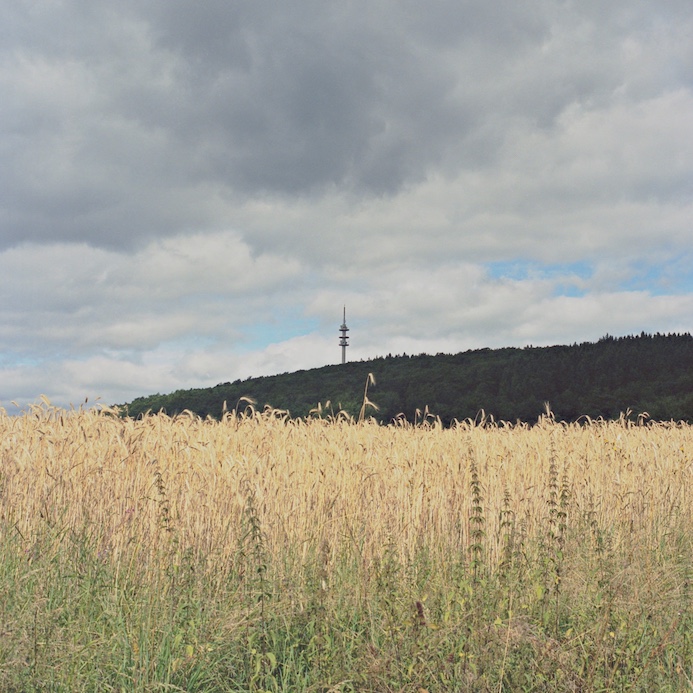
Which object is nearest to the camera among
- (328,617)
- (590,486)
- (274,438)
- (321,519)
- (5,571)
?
(328,617)

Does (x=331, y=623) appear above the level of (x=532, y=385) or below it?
below

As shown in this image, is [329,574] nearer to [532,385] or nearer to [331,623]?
[331,623]

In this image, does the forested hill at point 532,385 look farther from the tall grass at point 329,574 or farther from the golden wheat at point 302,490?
the tall grass at point 329,574

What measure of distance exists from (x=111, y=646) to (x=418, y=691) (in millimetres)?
1651

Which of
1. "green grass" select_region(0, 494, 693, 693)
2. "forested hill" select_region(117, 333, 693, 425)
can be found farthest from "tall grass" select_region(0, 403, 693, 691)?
"forested hill" select_region(117, 333, 693, 425)

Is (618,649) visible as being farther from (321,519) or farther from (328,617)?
(321,519)

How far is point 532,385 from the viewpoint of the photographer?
81.6 feet

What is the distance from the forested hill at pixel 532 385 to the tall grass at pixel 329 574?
41.2 ft

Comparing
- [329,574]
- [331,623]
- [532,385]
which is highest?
[532,385]

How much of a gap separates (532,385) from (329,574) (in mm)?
21980

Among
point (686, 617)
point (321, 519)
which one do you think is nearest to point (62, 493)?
point (321, 519)

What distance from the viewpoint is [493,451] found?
332 inches

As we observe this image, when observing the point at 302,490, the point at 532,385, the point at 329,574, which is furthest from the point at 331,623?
the point at 532,385

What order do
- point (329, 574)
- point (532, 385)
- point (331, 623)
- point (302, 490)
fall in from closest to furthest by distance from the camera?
point (331, 623) < point (329, 574) < point (302, 490) < point (532, 385)
